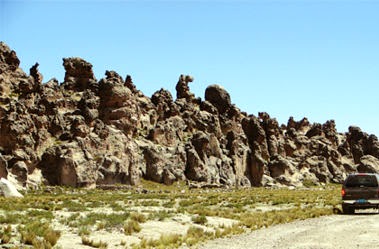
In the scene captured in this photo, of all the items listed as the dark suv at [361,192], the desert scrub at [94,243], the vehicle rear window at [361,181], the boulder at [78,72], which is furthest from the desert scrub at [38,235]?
the boulder at [78,72]

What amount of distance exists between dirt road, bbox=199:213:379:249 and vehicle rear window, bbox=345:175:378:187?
4.88 m

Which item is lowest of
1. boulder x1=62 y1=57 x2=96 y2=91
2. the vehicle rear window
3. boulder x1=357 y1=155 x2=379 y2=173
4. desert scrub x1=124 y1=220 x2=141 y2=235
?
desert scrub x1=124 y1=220 x2=141 y2=235

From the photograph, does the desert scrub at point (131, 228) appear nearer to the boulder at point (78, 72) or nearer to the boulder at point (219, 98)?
the boulder at point (78, 72)

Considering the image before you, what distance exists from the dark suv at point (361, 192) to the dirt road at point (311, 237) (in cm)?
413

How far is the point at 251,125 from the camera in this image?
128250 mm

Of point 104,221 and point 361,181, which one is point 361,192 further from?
point 104,221

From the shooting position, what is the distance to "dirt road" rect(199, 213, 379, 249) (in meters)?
17.9

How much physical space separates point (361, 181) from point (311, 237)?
12.4 meters

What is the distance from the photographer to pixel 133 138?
90.7m

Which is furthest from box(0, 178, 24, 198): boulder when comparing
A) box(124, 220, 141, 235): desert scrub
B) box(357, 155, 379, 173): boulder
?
box(357, 155, 379, 173): boulder

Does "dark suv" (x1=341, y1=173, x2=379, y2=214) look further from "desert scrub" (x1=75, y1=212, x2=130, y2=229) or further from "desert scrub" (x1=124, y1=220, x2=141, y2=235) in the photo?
"desert scrub" (x1=124, y1=220, x2=141, y2=235)

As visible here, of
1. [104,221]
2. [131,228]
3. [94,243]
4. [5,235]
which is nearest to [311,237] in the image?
[131,228]

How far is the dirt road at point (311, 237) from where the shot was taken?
17922mm

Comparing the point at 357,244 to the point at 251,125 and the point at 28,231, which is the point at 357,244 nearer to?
the point at 28,231
